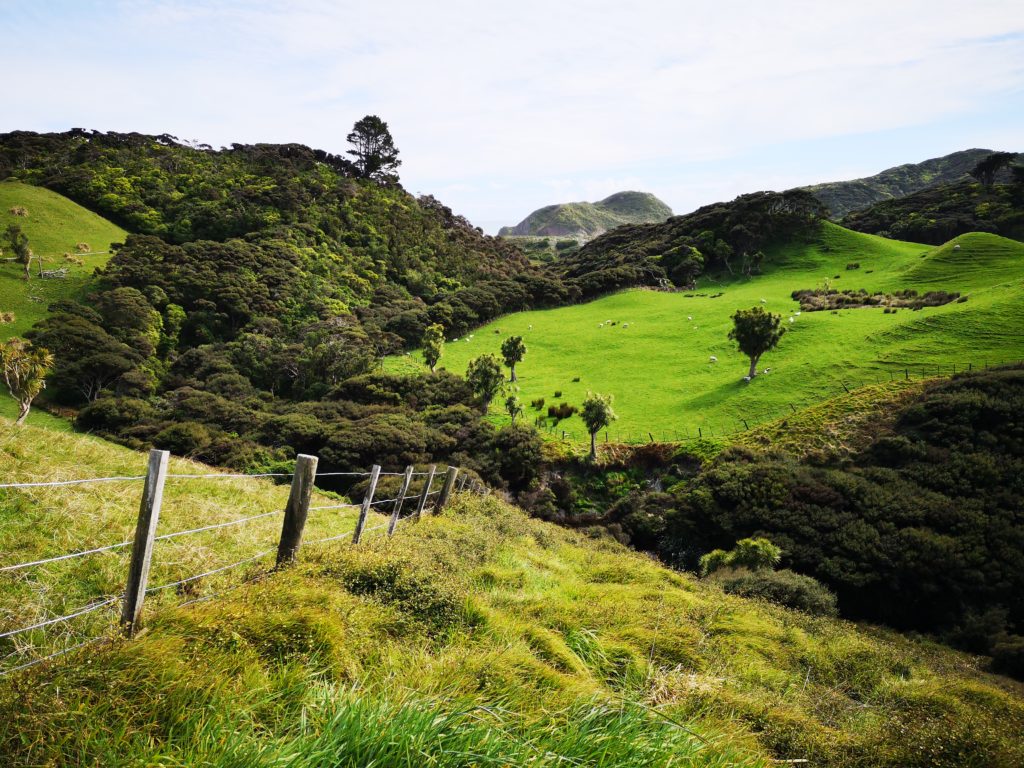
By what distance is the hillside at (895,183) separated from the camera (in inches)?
6860

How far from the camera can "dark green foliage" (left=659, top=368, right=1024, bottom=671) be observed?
61.0 ft

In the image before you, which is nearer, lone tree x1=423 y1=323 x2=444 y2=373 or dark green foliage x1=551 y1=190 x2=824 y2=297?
lone tree x1=423 y1=323 x2=444 y2=373

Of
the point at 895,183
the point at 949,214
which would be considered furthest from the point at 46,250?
the point at 895,183

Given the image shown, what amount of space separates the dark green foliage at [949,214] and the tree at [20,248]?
127 m

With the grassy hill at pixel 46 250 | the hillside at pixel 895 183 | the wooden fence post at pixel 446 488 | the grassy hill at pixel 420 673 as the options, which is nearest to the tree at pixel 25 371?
the grassy hill at pixel 46 250

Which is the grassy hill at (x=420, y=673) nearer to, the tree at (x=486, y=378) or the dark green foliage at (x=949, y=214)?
the tree at (x=486, y=378)

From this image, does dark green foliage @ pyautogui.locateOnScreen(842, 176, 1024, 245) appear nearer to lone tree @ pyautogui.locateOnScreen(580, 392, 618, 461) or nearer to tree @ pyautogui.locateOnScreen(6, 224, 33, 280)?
lone tree @ pyautogui.locateOnScreen(580, 392, 618, 461)

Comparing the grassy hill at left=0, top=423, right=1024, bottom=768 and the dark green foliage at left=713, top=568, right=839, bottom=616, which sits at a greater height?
the grassy hill at left=0, top=423, right=1024, bottom=768

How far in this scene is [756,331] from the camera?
129ft

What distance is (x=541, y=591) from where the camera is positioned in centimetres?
813

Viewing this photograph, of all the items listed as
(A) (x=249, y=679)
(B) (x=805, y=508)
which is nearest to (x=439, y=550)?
(A) (x=249, y=679)

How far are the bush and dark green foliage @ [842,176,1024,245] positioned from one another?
95932 mm

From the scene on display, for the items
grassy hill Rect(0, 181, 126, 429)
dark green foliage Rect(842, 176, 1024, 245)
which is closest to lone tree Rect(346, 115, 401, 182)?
grassy hill Rect(0, 181, 126, 429)

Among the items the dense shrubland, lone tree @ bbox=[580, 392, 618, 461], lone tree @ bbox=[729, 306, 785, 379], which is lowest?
the dense shrubland
